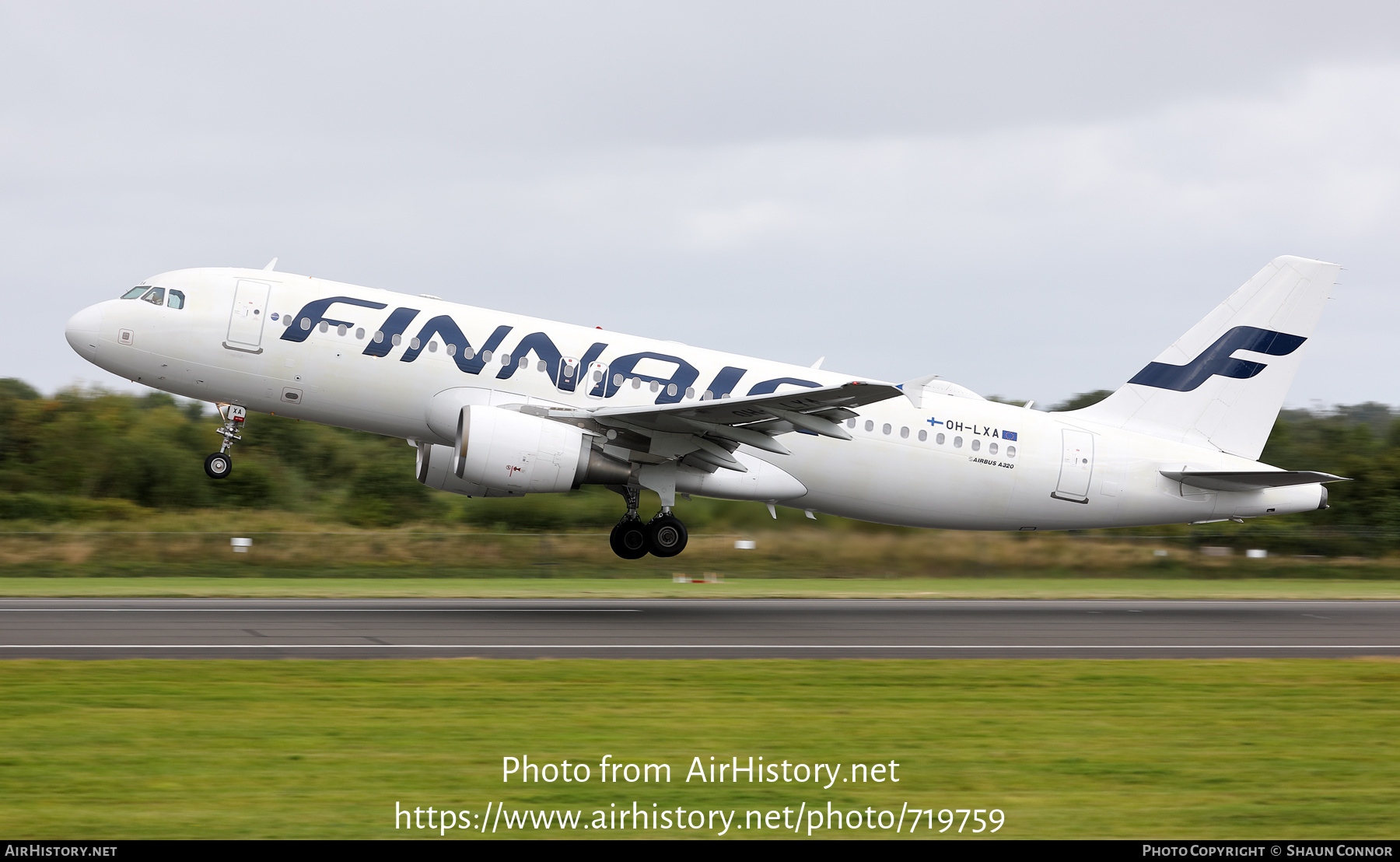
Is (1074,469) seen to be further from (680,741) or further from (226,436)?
(680,741)

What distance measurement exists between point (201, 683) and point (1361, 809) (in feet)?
38.6

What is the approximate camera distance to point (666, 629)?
71.8 feet

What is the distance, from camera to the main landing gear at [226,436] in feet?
81.6

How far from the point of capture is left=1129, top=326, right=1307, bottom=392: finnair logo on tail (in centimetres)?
2945

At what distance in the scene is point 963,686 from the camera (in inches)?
635

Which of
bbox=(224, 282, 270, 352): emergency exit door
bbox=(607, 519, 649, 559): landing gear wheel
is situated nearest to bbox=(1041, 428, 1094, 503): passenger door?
bbox=(607, 519, 649, 559): landing gear wheel

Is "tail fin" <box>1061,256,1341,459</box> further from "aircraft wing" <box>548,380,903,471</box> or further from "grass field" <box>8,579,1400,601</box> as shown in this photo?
"aircraft wing" <box>548,380,903,471</box>

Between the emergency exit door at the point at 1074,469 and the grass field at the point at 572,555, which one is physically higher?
the emergency exit door at the point at 1074,469

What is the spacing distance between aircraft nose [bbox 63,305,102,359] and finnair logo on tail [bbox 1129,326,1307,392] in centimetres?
2167

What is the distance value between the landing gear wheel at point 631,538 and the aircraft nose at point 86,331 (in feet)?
34.2

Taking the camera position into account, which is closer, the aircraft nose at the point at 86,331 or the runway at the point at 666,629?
the runway at the point at 666,629

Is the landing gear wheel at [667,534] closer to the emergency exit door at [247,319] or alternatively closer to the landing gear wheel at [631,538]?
the landing gear wheel at [631,538]

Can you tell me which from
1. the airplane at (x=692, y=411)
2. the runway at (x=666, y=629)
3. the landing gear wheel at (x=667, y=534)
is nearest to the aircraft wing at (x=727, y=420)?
the airplane at (x=692, y=411)
